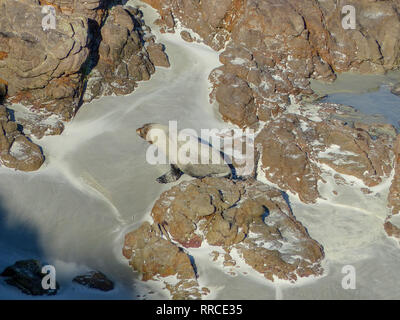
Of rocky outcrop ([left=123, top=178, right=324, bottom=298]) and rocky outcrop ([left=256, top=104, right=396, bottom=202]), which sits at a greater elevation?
rocky outcrop ([left=256, top=104, right=396, bottom=202])

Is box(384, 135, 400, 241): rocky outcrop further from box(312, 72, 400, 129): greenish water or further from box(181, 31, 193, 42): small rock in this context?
box(181, 31, 193, 42): small rock

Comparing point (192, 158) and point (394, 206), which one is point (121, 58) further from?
point (394, 206)

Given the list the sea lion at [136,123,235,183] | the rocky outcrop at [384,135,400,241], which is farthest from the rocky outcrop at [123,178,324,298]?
the rocky outcrop at [384,135,400,241]

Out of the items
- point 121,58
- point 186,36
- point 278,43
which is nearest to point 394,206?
point 278,43

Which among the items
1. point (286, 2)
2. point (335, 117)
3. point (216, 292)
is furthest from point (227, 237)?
point (286, 2)

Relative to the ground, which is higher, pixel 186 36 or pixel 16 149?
pixel 186 36

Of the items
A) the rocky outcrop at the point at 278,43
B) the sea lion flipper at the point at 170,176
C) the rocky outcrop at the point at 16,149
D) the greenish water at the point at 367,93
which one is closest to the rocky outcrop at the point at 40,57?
the rocky outcrop at the point at 16,149

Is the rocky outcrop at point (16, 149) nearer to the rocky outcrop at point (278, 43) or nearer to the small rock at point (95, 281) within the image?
the small rock at point (95, 281)
